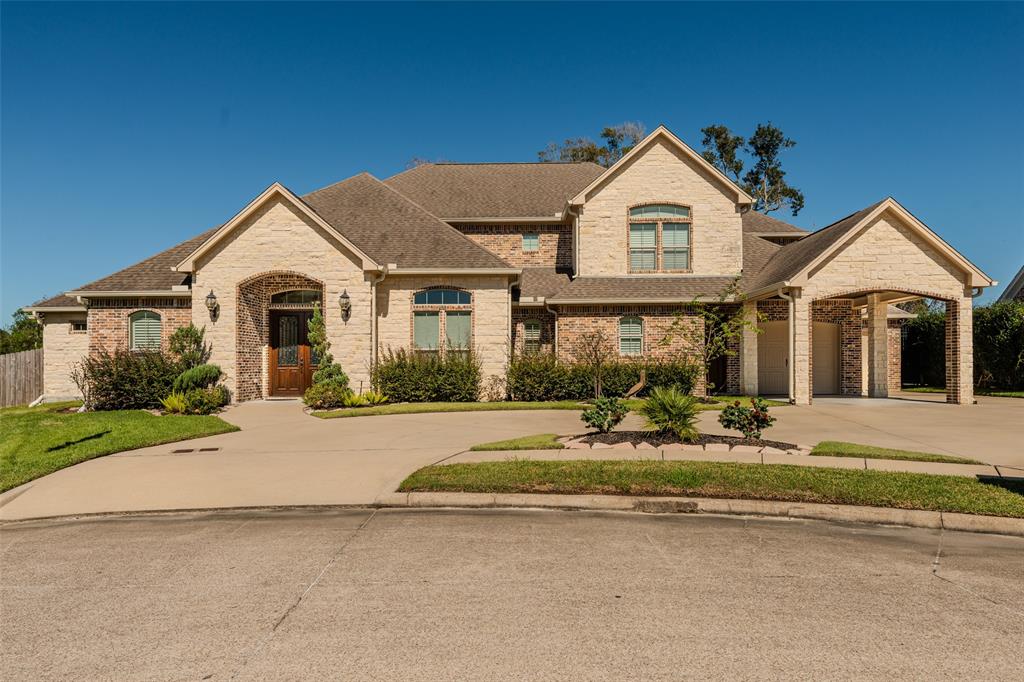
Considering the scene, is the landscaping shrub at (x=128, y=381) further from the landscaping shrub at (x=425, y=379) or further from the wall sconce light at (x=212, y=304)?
the landscaping shrub at (x=425, y=379)

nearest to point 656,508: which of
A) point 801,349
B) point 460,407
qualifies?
point 460,407

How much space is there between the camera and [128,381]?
17.1m

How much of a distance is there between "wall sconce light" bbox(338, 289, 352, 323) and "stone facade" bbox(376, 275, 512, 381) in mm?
1235

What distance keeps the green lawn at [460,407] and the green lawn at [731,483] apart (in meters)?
7.48

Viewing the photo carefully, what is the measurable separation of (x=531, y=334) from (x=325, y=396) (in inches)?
295

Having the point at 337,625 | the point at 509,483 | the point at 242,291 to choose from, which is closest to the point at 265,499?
the point at 509,483

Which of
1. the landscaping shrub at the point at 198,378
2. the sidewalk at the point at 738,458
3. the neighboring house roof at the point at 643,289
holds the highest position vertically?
the neighboring house roof at the point at 643,289

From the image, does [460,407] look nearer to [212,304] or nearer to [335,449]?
[335,449]

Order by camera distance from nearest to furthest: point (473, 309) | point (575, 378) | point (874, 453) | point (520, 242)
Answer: point (874, 453)
point (575, 378)
point (473, 309)
point (520, 242)

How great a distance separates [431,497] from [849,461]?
6312 mm

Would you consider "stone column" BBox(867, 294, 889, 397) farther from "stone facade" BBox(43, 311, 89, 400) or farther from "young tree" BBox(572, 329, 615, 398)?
"stone facade" BBox(43, 311, 89, 400)

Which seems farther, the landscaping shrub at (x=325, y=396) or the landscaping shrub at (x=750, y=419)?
the landscaping shrub at (x=325, y=396)

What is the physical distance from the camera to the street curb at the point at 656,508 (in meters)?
6.43

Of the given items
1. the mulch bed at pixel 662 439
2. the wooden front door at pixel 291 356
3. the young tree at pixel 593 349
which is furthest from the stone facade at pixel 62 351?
the mulch bed at pixel 662 439
